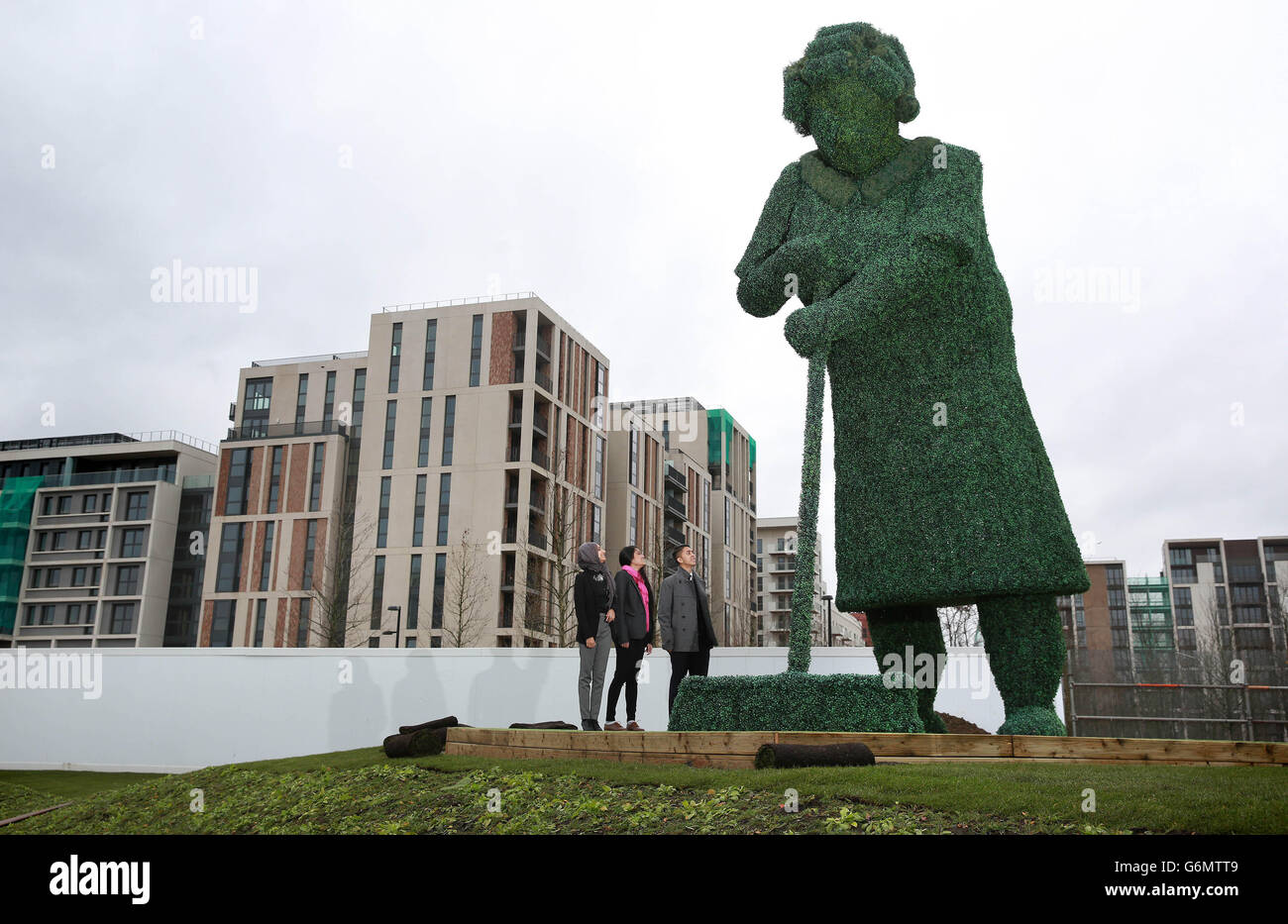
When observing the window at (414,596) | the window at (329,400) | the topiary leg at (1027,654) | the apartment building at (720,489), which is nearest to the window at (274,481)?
the window at (329,400)

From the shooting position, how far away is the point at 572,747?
696 cm

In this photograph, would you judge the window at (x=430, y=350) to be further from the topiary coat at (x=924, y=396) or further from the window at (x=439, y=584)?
the topiary coat at (x=924, y=396)

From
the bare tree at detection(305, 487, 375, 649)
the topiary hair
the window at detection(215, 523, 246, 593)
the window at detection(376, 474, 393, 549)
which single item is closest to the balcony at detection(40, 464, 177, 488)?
the window at detection(215, 523, 246, 593)

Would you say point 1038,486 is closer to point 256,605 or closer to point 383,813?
point 383,813

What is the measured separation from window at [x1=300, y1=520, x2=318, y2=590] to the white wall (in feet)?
134

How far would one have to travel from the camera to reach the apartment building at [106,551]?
64.1 m

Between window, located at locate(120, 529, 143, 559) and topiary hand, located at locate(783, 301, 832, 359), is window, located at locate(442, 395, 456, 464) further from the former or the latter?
topiary hand, located at locate(783, 301, 832, 359)

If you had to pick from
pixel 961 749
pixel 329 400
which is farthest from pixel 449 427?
pixel 961 749

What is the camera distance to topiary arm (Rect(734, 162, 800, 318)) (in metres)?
7.78

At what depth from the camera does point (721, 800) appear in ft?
16.7

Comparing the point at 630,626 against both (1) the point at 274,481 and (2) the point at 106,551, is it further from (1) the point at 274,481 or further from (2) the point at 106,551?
(2) the point at 106,551

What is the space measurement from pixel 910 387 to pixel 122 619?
2707 inches

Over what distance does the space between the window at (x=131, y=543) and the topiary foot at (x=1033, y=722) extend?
69100 mm
